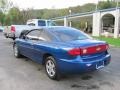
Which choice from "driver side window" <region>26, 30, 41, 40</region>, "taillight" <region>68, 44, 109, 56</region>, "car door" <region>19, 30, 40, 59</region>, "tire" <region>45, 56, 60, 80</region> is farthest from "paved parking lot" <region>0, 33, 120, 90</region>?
"driver side window" <region>26, 30, 41, 40</region>

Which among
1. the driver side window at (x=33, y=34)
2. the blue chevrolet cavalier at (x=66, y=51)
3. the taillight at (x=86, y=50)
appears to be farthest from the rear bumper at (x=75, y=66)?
the driver side window at (x=33, y=34)

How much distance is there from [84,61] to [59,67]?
0.72 m

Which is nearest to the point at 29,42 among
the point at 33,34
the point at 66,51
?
the point at 33,34

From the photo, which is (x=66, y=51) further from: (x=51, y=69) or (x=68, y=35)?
(x=68, y=35)

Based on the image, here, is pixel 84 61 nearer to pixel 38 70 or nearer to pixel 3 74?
pixel 38 70

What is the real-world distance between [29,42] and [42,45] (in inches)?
43.2

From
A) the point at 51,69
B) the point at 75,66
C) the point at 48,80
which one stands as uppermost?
the point at 75,66

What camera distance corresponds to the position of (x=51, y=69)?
6.18 meters

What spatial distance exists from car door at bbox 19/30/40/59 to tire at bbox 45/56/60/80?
1019 mm

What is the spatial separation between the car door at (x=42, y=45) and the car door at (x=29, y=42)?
262mm

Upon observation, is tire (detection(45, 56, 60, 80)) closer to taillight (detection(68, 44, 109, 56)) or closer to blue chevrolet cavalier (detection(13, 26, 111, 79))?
blue chevrolet cavalier (detection(13, 26, 111, 79))

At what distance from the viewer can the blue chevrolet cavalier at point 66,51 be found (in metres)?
5.49

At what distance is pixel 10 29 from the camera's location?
1494 centimetres

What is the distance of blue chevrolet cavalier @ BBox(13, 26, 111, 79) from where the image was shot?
5.49m
